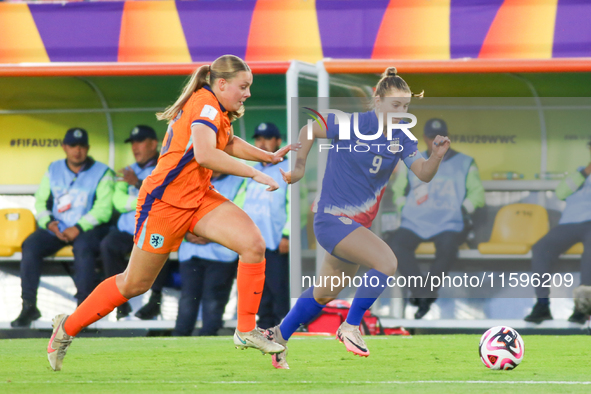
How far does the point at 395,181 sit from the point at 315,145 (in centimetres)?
87

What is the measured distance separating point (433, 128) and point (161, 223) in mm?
3625

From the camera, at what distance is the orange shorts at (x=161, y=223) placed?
3592mm

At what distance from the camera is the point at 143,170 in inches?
263

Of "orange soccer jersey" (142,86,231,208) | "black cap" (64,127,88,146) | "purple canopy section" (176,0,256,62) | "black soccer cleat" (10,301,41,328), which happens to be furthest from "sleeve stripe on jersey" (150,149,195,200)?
"black soccer cleat" (10,301,41,328)

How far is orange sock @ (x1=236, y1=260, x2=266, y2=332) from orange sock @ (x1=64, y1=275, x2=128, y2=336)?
0.56m

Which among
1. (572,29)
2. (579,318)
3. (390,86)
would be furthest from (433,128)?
(390,86)

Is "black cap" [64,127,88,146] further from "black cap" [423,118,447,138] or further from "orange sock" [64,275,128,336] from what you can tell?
"orange sock" [64,275,128,336]

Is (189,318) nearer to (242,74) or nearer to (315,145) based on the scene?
(315,145)

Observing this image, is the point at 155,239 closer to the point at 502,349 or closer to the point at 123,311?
the point at 502,349

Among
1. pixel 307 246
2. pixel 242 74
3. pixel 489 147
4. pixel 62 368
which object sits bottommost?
pixel 62 368

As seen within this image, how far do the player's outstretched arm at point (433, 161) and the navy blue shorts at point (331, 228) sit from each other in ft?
1.41

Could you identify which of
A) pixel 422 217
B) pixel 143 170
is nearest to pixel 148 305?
pixel 143 170

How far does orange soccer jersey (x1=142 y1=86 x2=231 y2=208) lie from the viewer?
11.8ft

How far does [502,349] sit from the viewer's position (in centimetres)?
393
